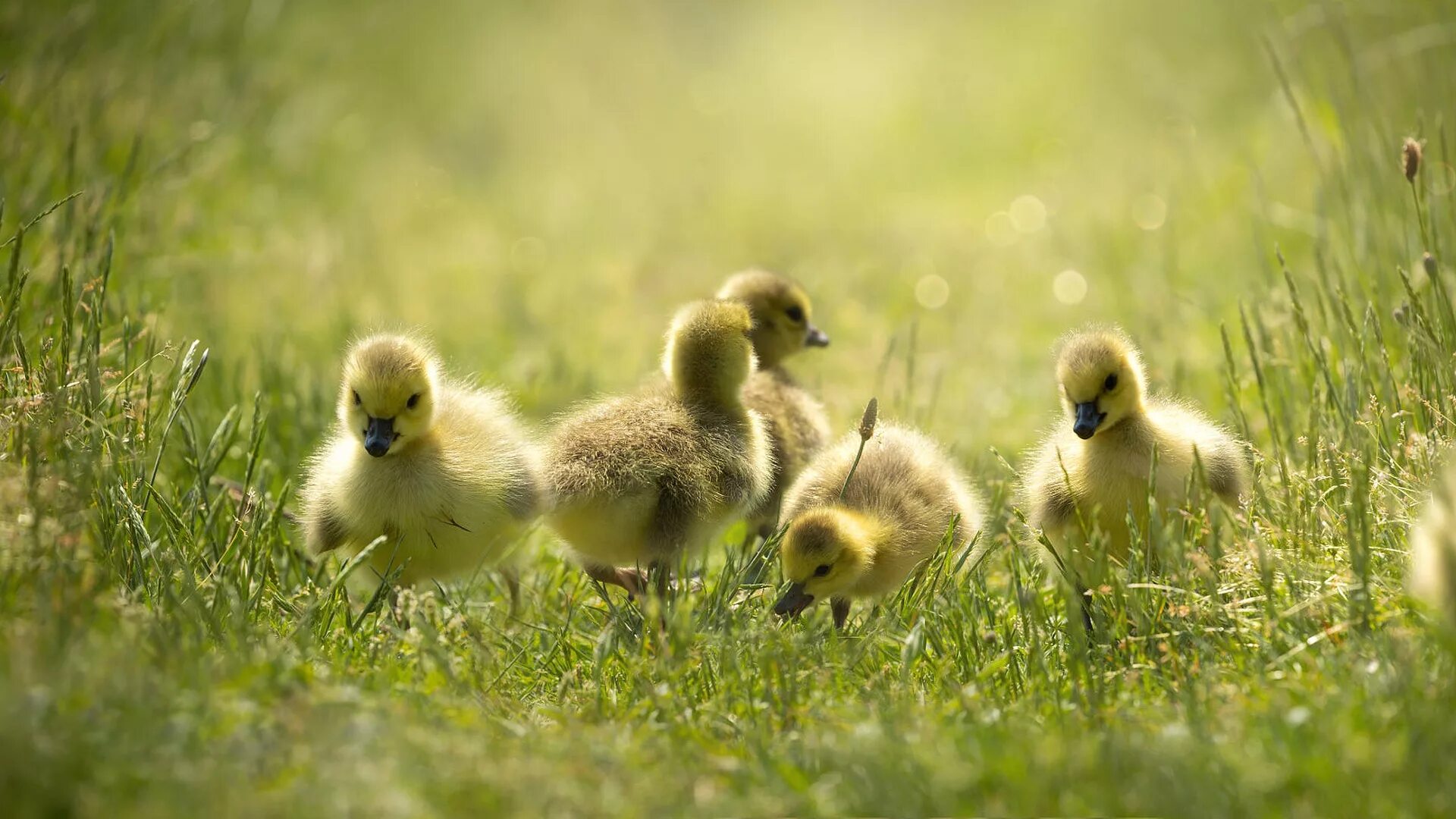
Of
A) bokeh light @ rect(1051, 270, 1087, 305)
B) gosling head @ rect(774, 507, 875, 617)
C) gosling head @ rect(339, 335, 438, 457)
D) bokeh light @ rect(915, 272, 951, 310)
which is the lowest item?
gosling head @ rect(774, 507, 875, 617)

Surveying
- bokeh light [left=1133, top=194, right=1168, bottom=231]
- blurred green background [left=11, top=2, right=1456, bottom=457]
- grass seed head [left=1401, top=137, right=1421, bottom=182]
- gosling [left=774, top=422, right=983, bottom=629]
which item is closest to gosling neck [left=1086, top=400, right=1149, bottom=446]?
gosling [left=774, top=422, right=983, bottom=629]

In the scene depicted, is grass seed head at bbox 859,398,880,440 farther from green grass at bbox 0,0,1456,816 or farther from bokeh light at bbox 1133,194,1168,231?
bokeh light at bbox 1133,194,1168,231

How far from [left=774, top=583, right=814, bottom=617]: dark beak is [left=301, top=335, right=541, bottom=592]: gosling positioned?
739 mm

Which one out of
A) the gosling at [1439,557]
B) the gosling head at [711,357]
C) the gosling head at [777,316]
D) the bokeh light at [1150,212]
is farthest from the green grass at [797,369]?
the gosling head at [711,357]

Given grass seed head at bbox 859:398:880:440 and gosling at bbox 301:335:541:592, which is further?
gosling at bbox 301:335:541:592

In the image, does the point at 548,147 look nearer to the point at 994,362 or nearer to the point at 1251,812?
the point at 994,362

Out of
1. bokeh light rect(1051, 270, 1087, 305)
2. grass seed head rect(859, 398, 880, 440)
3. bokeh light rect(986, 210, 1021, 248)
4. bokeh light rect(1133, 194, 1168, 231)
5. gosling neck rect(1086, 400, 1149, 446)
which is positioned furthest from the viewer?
bokeh light rect(986, 210, 1021, 248)

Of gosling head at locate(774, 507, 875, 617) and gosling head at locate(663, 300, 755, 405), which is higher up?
gosling head at locate(663, 300, 755, 405)

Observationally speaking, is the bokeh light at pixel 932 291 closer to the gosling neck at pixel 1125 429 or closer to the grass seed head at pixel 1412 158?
the gosling neck at pixel 1125 429

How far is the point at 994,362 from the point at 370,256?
3.81 m

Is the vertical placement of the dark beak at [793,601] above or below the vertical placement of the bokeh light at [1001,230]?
below

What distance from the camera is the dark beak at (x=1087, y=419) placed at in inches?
147

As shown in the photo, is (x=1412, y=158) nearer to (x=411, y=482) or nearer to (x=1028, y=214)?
(x=411, y=482)

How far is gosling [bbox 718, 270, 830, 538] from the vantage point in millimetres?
4688
